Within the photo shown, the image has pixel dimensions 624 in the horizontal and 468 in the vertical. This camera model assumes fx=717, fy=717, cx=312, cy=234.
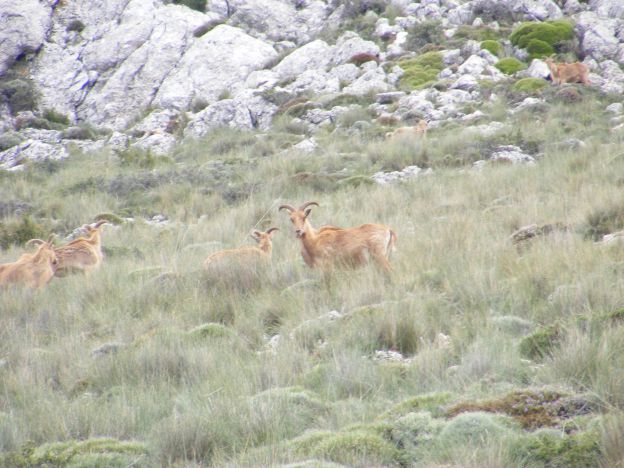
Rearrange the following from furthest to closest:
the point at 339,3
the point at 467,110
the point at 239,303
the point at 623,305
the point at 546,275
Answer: the point at 339,3 < the point at 467,110 < the point at 239,303 < the point at 546,275 < the point at 623,305

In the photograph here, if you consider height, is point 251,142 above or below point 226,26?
below

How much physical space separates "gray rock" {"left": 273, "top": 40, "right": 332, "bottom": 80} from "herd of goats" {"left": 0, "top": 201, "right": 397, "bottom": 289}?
24.7 m

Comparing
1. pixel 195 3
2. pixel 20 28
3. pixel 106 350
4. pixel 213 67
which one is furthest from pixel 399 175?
pixel 20 28

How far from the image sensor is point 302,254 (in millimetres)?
10531

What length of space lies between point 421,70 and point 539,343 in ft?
87.1

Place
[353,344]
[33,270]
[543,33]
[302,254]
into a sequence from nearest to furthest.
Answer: [353,344]
[302,254]
[33,270]
[543,33]

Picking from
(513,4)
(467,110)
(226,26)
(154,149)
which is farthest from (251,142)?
(513,4)

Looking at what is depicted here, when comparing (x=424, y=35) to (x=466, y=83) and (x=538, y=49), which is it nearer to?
(x=538, y=49)

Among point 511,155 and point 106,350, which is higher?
point 106,350

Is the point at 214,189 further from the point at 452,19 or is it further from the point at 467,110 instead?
the point at 452,19

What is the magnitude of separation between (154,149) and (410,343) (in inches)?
890

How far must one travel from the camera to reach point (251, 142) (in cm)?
2602

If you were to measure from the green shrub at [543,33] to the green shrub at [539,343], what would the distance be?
93.2 ft

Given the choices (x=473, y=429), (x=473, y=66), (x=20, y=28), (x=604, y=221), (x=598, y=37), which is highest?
(x=20, y=28)
